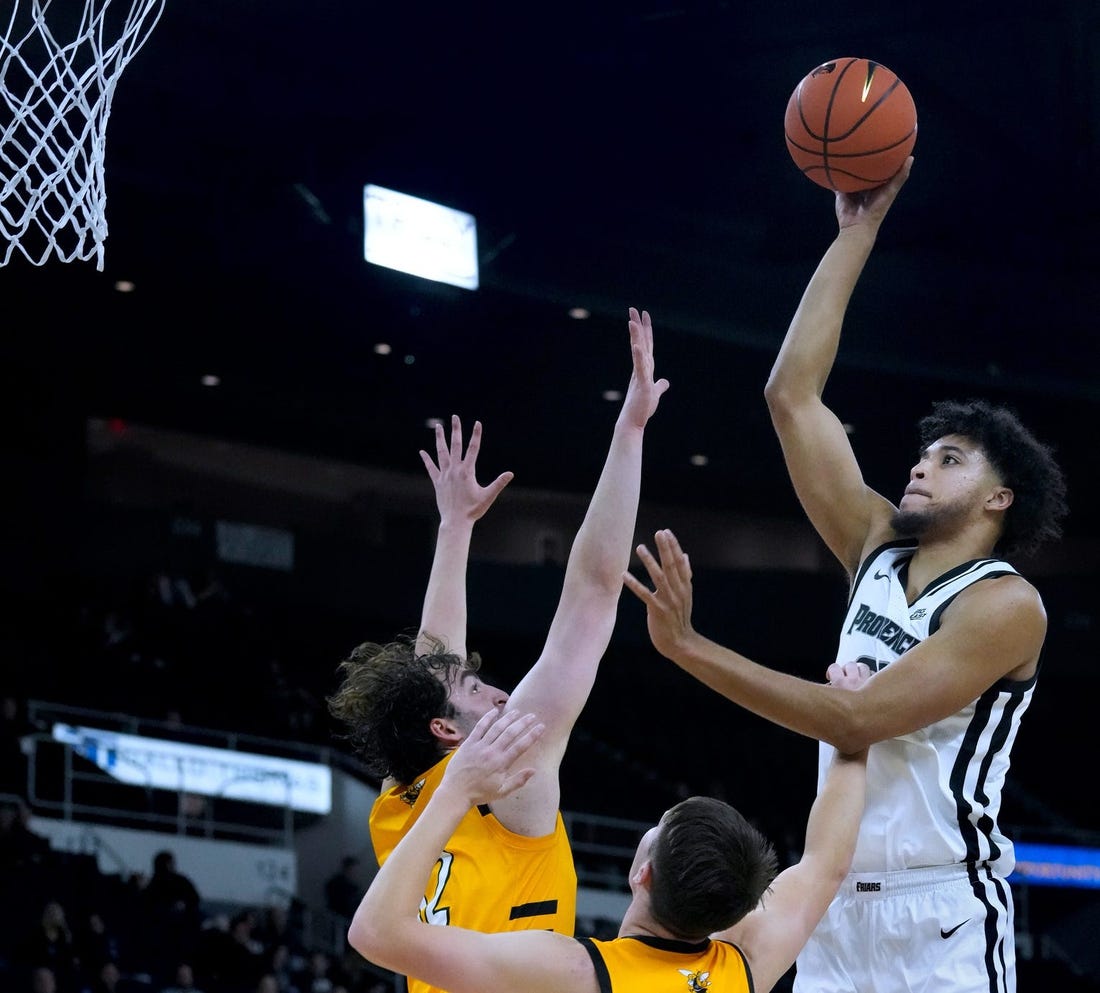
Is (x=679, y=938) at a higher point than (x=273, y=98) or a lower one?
lower

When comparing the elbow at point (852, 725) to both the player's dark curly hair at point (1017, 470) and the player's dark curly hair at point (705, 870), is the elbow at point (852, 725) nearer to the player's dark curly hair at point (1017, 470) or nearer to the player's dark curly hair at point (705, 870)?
the player's dark curly hair at point (705, 870)

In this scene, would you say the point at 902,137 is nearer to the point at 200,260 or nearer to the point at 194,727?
the point at 200,260

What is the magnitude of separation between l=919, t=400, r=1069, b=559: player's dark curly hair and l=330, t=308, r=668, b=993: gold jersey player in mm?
721

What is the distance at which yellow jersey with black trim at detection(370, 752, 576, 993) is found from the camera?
3186 millimetres

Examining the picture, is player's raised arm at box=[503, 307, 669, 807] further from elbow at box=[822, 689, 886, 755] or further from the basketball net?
the basketball net

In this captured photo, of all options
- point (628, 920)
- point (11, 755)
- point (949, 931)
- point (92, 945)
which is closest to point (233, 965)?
point (92, 945)

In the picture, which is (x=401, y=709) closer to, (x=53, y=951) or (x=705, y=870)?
(x=705, y=870)

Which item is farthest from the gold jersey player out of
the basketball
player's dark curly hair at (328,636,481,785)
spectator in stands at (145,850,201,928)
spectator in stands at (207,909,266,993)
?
spectator in stands at (145,850,201,928)

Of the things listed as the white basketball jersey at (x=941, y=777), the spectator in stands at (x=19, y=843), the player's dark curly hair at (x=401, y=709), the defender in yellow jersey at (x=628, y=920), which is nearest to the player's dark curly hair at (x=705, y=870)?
the defender in yellow jersey at (x=628, y=920)

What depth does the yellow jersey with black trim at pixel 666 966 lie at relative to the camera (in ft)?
8.95

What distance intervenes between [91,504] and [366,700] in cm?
1567

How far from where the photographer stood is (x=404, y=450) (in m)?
19.9

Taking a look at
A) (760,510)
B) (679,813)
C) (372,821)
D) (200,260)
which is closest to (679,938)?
(679,813)

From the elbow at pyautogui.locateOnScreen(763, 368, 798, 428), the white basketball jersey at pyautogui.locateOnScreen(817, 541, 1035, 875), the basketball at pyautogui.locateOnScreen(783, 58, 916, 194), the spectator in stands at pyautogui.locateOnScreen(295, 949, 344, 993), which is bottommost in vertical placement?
the spectator in stands at pyautogui.locateOnScreen(295, 949, 344, 993)
